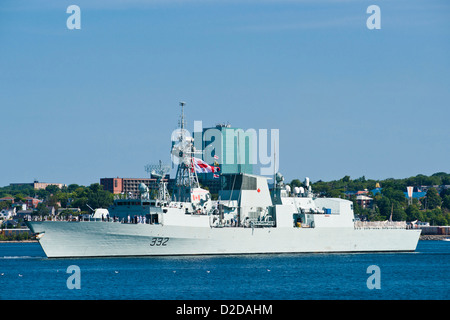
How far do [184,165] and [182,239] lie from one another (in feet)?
27.4

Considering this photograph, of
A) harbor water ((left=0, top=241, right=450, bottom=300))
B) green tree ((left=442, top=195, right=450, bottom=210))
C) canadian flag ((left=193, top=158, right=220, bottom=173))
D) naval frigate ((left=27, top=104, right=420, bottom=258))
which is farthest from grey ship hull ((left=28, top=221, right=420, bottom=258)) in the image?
green tree ((left=442, top=195, right=450, bottom=210))

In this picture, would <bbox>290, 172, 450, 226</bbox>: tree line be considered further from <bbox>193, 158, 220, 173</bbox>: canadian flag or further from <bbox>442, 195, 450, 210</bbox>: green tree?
<bbox>193, 158, 220, 173</bbox>: canadian flag

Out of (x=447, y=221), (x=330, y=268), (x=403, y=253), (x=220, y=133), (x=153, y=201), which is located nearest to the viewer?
(x=330, y=268)

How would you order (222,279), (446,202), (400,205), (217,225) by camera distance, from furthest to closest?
(446,202) → (400,205) → (217,225) → (222,279)

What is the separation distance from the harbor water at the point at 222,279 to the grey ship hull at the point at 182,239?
2.87ft

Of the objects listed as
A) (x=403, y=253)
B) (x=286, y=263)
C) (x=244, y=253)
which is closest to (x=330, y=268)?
(x=286, y=263)

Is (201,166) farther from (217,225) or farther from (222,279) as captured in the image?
(222,279)

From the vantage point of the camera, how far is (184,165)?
2530 inches

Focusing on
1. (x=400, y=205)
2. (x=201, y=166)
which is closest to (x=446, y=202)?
(x=400, y=205)

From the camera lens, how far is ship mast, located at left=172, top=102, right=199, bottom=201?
6350cm

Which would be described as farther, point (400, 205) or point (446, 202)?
point (446, 202)
